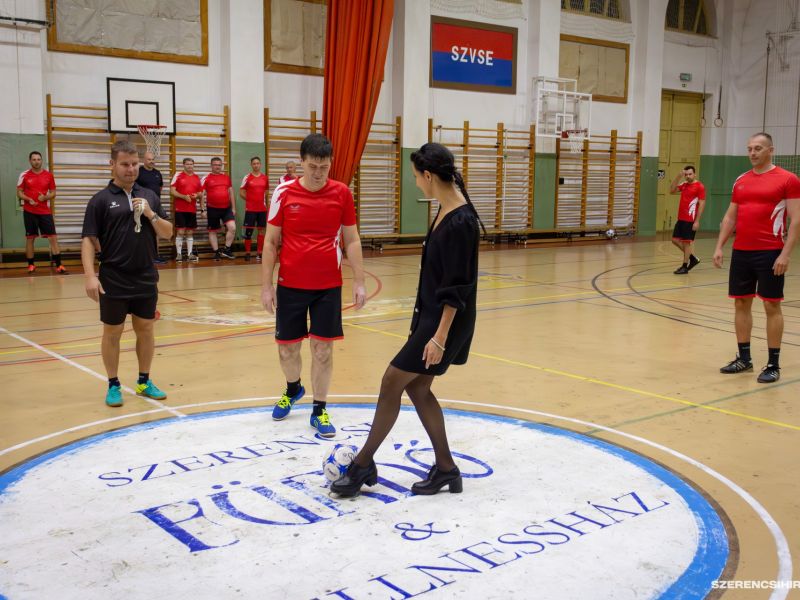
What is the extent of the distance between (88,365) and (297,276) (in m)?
2.75

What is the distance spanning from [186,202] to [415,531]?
39.8ft

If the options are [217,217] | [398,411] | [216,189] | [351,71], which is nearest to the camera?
[398,411]

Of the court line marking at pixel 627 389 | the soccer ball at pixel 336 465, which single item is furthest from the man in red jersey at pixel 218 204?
the soccer ball at pixel 336 465

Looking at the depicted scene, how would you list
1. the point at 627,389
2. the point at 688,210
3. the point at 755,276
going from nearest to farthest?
the point at 627,389
the point at 755,276
the point at 688,210

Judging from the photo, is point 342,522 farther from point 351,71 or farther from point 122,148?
point 351,71

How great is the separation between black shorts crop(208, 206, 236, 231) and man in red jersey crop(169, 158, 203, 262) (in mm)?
322

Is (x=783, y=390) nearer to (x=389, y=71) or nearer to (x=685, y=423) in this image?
(x=685, y=423)

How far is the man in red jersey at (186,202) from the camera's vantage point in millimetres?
14703

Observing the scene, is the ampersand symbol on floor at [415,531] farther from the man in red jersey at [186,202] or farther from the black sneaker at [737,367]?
the man in red jersey at [186,202]

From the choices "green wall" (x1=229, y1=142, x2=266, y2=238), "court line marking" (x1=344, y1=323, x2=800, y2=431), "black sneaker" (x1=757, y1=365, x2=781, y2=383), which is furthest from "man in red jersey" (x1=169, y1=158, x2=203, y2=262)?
"black sneaker" (x1=757, y1=365, x2=781, y2=383)

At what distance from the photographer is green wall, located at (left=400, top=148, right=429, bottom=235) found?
18.5m

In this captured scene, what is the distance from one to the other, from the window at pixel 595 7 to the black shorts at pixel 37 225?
13801 millimetres

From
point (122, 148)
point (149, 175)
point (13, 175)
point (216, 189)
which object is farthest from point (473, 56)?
point (122, 148)

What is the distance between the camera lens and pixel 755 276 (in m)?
6.70
